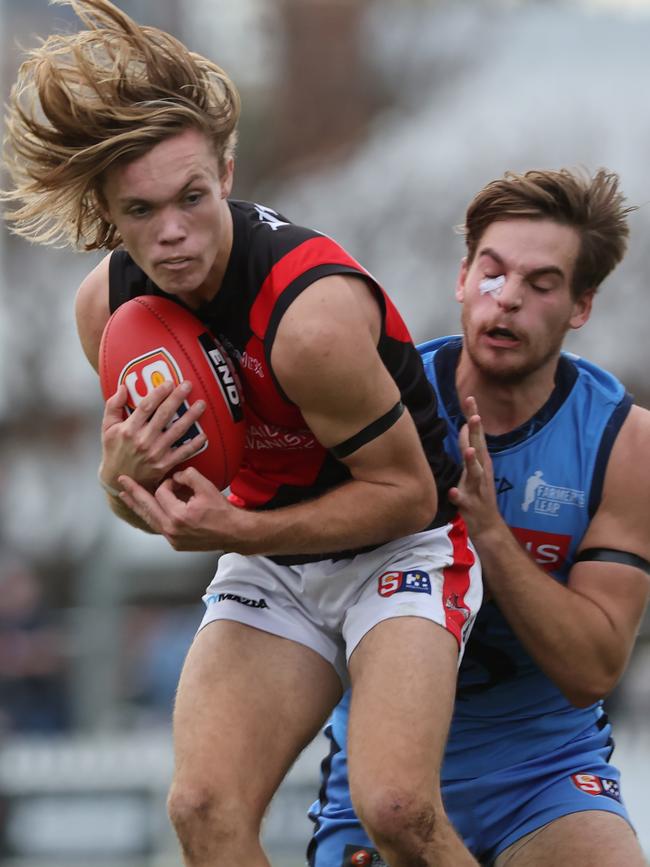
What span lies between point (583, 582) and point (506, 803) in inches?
33.0

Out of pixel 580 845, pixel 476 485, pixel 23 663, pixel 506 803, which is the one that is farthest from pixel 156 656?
pixel 476 485

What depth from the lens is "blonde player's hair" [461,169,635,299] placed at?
236 inches

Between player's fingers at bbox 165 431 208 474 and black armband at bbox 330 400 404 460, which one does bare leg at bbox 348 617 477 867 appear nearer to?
black armband at bbox 330 400 404 460

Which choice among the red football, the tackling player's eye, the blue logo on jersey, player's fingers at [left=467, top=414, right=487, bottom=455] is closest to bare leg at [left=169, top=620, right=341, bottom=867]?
the blue logo on jersey

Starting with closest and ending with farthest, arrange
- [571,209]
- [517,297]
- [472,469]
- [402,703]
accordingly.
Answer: [402,703]
[472,469]
[517,297]
[571,209]

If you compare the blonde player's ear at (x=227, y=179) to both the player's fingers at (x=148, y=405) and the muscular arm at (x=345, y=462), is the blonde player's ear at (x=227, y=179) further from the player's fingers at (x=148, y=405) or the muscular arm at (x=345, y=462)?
the player's fingers at (x=148, y=405)

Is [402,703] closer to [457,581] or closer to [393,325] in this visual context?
[457,581]

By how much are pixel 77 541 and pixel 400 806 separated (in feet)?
43.1

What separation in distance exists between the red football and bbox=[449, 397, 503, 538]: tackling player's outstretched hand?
0.82 meters

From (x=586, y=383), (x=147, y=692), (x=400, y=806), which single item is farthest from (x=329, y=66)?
(x=400, y=806)

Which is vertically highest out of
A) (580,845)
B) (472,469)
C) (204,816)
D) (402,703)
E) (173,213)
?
(173,213)

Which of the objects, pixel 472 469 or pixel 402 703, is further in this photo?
pixel 472 469

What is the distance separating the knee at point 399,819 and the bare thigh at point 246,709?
381 millimetres

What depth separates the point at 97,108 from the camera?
16.8 ft
